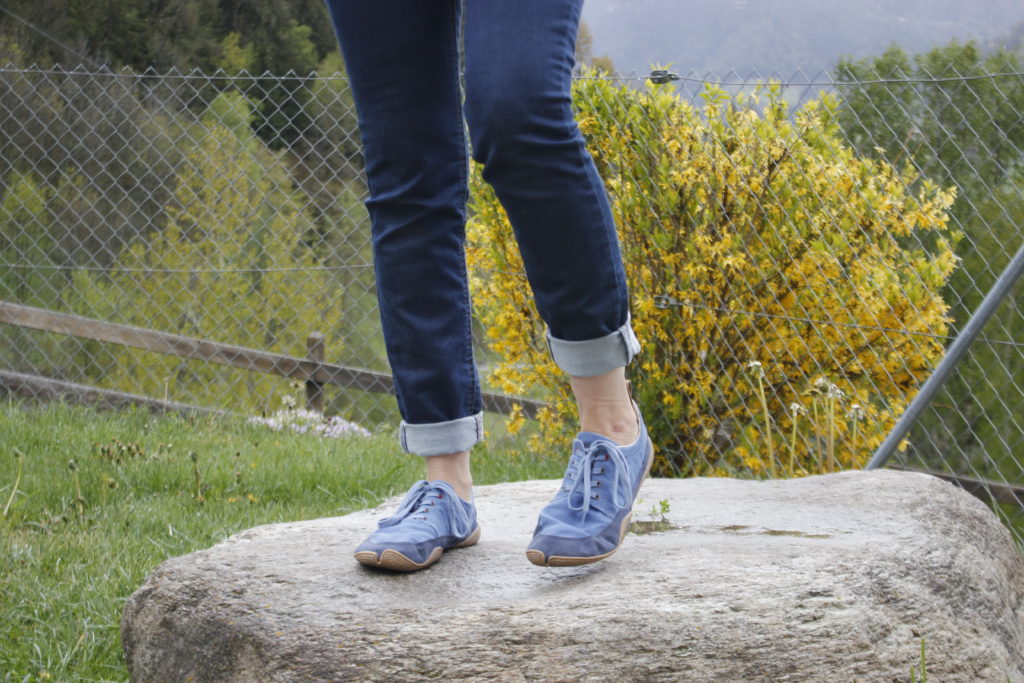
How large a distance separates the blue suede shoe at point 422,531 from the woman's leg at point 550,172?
0.33 meters

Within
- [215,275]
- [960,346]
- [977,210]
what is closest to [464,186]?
[960,346]

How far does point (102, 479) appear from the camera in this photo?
283cm

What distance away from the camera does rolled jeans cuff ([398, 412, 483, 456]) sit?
1534 mm

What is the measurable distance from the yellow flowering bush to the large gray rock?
5.39 feet

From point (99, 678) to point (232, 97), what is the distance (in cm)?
811

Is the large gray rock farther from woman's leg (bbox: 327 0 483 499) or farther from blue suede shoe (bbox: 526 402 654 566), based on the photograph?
woman's leg (bbox: 327 0 483 499)

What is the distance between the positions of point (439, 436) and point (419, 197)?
0.39 metres

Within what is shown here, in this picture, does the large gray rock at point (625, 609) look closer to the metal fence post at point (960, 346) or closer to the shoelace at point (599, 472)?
the shoelace at point (599, 472)

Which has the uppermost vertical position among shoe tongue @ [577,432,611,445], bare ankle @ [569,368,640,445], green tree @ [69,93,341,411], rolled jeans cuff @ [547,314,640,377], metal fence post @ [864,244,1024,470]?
rolled jeans cuff @ [547,314,640,377]

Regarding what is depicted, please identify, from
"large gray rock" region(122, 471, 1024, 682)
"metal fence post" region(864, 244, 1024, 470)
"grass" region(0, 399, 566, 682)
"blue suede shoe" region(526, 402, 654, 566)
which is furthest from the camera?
"metal fence post" region(864, 244, 1024, 470)

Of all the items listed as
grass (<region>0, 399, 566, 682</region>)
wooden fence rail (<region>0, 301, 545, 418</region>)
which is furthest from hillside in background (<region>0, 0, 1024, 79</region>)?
grass (<region>0, 399, 566, 682</region>)

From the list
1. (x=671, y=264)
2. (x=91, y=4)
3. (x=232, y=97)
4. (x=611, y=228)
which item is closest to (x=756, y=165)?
(x=671, y=264)

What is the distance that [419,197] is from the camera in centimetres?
146

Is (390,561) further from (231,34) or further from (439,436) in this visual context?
(231,34)
